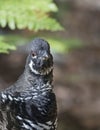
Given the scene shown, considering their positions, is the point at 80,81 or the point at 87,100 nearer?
the point at 87,100

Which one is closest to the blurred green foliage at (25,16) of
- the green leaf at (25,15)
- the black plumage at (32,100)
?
the green leaf at (25,15)

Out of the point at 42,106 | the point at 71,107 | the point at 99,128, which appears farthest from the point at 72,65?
the point at 42,106

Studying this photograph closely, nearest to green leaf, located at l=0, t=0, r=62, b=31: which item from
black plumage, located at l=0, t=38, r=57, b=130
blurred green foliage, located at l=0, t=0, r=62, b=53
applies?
Result: blurred green foliage, located at l=0, t=0, r=62, b=53

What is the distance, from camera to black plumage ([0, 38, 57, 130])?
287 cm

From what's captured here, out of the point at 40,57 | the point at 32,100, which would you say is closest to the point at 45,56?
the point at 40,57

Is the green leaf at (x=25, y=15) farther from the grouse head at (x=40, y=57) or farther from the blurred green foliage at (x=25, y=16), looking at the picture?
the grouse head at (x=40, y=57)

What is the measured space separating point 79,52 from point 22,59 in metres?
1.18

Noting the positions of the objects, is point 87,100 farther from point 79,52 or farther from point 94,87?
point 79,52

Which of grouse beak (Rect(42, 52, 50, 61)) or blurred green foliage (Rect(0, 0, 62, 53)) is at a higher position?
blurred green foliage (Rect(0, 0, 62, 53))

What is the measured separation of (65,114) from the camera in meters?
7.18

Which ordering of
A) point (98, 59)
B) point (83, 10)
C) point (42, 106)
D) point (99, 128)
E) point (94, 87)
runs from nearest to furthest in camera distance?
point (42, 106), point (99, 128), point (94, 87), point (98, 59), point (83, 10)

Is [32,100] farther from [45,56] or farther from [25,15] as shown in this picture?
[25,15]

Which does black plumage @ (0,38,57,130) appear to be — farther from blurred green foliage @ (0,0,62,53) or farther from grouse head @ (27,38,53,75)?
blurred green foliage @ (0,0,62,53)

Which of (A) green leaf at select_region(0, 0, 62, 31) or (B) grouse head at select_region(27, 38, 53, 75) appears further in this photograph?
(A) green leaf at select_region(0, 0, 62, 31)
